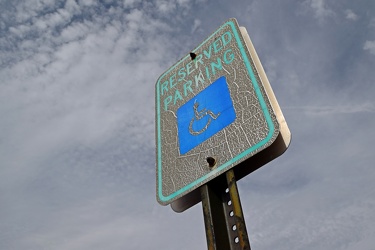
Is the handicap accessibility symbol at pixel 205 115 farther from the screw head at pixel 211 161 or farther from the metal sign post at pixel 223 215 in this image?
the metal sign post at pixel 223 215

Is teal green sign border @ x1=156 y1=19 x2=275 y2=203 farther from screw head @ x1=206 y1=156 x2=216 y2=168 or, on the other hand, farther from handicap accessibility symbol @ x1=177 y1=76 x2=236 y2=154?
handicap accessibility symbol @ x1=177 y1=76 x2=236 y2=154

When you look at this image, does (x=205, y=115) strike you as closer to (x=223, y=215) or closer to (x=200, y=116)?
(x=200, y=116)

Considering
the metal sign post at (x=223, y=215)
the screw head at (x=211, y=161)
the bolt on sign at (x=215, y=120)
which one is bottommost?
the metal sign post at (x=223, y=215)

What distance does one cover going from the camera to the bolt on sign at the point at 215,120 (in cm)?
178

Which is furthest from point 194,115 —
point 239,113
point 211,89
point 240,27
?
point 240,27

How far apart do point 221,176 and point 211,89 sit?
666 mm

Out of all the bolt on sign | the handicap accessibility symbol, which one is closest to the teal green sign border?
the bolt on sign

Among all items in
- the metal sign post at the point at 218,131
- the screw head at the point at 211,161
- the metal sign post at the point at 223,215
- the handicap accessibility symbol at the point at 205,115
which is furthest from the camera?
the handicap accessibility symbol at the point at 205,115

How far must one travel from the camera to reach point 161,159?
86.8 inches

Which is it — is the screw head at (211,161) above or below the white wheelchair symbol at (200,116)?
below

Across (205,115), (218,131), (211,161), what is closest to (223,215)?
(211,161)

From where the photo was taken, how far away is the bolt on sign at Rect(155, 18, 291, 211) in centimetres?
178

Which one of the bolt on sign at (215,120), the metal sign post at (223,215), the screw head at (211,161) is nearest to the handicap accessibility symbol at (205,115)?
the bolt on sign at (215,120)

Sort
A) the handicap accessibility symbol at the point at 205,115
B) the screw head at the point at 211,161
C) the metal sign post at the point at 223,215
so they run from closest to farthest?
1. the metal sign post at the point at 223,215
2. the screw head at the point at 211,161
3. the handicap accessibility symbol at the point at 205,115
